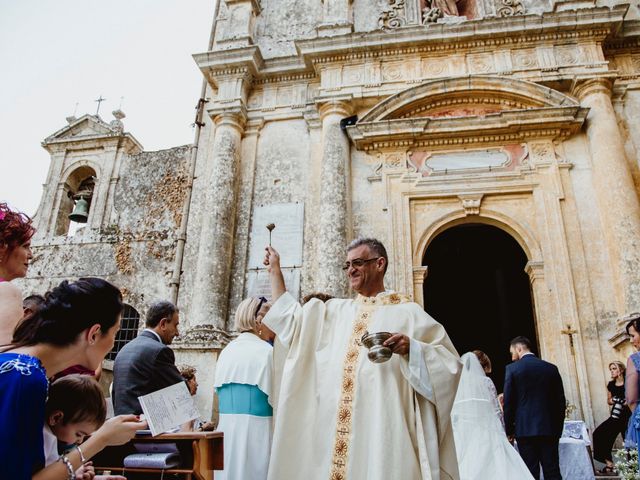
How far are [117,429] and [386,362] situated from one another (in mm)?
1513

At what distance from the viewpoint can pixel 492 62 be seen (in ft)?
30.2

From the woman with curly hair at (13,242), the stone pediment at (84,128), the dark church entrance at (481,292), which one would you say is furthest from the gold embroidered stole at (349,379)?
the stone pediment at (84,128)

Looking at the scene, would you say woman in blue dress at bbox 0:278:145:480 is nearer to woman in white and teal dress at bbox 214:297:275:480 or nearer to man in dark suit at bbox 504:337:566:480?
woman in white and teal dress at bbox 214:297:275:480

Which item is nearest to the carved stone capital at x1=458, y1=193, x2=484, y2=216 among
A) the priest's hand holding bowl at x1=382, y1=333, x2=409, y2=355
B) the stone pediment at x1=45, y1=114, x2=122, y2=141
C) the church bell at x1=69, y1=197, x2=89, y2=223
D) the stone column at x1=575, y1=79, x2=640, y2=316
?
the stone column at x1=575, y1=79, x2=640, y2=316

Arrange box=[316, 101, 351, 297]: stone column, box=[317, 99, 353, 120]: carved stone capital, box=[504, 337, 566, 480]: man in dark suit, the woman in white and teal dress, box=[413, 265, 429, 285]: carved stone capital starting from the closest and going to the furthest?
the woman in white and teal dress → box=[504, 337, 566, 480]: man in dark suit → box=[316, 101, 351, 297]: stone column → box=[413, 265, 429, 285]: carved stone capital → box=[317, 99, 353, 120]: carved stone capital

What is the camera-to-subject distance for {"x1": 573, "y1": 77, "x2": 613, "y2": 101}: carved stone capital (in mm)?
8523

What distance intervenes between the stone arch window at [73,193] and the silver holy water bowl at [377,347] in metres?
10.1

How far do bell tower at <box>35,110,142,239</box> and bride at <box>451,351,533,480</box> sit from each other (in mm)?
8033

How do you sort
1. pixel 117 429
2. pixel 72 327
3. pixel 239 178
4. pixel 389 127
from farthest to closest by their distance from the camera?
pixel 239 178, pixel 389 127, pixel 117 429, pixel 72 327

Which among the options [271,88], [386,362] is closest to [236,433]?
[386,362]

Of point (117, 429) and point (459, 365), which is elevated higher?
point (459, 365)

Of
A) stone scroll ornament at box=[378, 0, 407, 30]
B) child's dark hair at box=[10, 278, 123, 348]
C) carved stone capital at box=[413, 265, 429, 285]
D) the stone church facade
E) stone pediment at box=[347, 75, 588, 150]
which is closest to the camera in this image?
child's dark hair at box=[10, 278, 123, 348]

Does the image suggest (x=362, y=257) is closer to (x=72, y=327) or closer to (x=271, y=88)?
(x=72, y=327)

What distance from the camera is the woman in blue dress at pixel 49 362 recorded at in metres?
1.71
